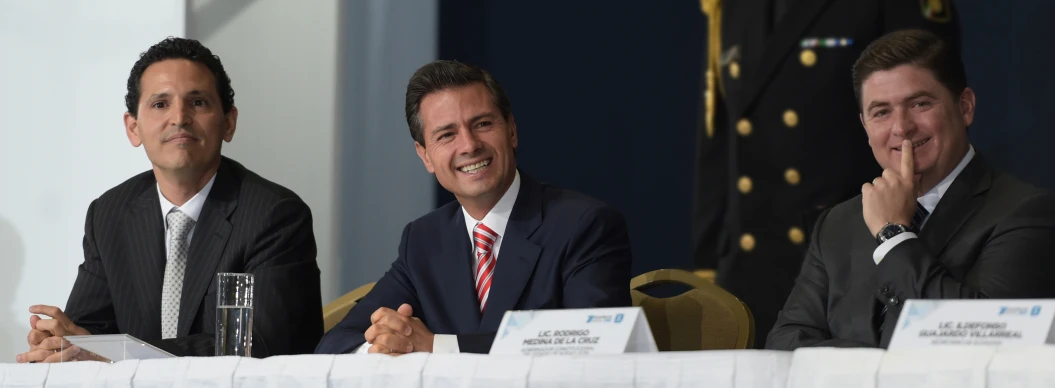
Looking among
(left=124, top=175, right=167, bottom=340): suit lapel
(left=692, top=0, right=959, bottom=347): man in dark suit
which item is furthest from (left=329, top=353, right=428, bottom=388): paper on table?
(left=692, top=0, right=959, bottom=347): man in dark suit

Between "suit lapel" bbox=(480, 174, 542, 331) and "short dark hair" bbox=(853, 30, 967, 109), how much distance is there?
65 centimetres

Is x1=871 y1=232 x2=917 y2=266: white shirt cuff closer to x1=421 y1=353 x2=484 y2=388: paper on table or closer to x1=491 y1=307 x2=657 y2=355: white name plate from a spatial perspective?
x1=491 y1=307 x2=657 y2=355: white name plate

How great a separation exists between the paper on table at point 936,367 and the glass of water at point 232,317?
1.00 meters

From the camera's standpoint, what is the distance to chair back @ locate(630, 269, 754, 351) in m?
2.25

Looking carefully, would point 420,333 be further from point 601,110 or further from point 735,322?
point 601,110

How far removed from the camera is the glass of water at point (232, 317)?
186 centimetres

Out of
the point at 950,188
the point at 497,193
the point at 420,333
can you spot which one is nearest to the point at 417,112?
the point at 497,193

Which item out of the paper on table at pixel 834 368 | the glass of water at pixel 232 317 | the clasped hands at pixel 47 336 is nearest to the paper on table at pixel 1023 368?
the paper on table at pixel 834 368

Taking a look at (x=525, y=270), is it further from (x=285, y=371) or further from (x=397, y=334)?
(x=285, y=371)

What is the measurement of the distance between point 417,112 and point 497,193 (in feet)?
0.74

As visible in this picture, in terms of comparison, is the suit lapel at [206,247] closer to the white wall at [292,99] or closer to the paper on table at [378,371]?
the paper on table at [378,371]

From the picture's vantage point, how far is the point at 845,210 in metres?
2.12

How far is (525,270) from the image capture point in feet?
7.07

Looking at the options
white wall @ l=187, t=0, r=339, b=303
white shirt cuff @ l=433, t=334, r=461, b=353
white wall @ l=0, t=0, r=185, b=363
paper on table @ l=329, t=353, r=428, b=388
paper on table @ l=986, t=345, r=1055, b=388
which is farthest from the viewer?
white wall @ l=187, t=0, r=339, b=303
